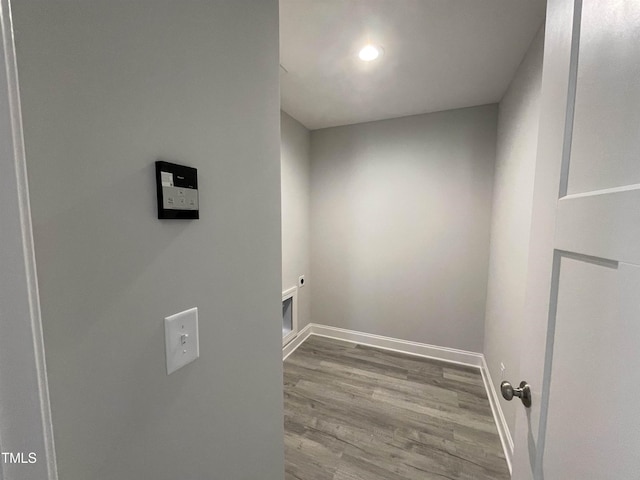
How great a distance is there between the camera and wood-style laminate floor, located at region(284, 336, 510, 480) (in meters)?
1.45

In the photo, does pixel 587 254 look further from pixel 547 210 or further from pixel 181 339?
pixel 181 339

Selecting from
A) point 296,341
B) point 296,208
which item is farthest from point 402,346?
point 296,208

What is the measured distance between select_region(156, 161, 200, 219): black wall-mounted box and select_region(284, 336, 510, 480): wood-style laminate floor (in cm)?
165

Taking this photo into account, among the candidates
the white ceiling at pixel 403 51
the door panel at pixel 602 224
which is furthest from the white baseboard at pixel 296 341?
the door panel at pixel 602 224

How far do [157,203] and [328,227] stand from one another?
2.47 metres

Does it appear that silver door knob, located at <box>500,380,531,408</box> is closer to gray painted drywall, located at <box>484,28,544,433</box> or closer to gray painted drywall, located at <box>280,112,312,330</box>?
gray painted drywall, located at <box>484,28,544,433</box>

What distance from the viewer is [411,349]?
269 centimetres

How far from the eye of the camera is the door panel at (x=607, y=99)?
15.9 inches

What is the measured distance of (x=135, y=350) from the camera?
20.3 inches

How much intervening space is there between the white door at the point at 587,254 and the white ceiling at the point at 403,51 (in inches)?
33.7

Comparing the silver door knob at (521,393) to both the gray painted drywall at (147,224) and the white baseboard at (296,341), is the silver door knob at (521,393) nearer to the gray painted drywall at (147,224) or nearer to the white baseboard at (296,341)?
the gray painted drywall at (147,224)

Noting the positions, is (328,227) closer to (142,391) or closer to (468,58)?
(468,58)

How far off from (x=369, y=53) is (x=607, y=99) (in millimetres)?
1473

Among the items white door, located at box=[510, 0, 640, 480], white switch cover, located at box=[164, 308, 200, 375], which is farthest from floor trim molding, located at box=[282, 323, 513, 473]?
white switch cover, located at box=[164, 308, 200, 375]
